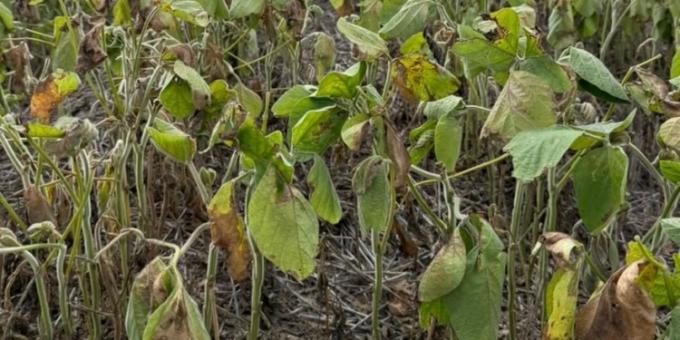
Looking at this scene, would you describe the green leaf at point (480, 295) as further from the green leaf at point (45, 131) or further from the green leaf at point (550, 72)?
the green leaf at point (45, 131)

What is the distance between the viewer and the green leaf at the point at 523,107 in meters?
0.99

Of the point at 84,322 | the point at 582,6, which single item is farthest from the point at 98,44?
the point at 582,6

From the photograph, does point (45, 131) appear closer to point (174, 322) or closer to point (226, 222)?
point (226, 222)

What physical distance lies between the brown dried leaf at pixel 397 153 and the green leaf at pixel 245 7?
2.39ft

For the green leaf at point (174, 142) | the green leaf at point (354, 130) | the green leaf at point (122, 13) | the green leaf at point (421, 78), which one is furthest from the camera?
the green leaf at point (122, 13)

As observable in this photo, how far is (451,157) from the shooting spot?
1062mm

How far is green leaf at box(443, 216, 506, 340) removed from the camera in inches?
40.1

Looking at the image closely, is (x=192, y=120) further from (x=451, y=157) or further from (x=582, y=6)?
(x=582, y=6)

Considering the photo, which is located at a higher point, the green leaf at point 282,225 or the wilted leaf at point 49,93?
the green leaf at point 282,225

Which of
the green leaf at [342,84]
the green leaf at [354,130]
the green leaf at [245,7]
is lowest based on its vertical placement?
the green leaf at [245,7]

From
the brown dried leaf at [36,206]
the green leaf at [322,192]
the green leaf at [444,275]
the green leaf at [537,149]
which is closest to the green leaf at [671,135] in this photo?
the green leaf at [537,149]

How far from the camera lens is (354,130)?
943 mm

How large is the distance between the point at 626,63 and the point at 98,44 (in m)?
1.66

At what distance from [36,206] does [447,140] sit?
567mm
